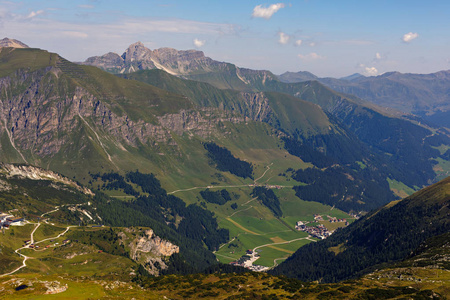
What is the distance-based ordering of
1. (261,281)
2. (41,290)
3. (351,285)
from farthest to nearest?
(261,281), (351,285), (41,290)

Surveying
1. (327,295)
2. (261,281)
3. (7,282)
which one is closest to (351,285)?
(327,295)

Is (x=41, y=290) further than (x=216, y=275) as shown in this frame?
No

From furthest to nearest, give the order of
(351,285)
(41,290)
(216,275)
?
1. (216,275)
2. (351,285)
3. (41,290)

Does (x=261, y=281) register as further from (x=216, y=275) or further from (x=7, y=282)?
(x=7, y=282)

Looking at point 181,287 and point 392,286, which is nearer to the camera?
point 392,286

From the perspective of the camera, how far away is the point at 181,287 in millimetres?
174375

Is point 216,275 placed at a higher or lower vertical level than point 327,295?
lower

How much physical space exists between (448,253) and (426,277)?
5041 centimetres

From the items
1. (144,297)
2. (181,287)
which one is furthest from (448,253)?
(144,297)

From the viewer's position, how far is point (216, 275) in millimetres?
190250

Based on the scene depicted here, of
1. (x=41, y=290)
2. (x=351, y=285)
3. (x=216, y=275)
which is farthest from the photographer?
(x=216, y=275)

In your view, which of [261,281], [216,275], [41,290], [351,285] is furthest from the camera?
[216,275]

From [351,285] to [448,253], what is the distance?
70.8 m

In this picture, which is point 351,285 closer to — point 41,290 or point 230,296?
point 230,296
